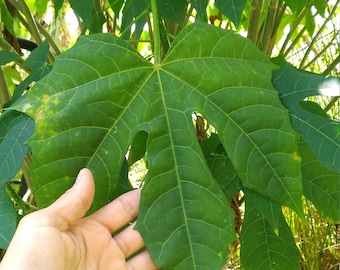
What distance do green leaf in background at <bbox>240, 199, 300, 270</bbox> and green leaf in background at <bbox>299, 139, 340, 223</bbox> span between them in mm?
75

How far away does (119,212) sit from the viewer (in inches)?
29.6

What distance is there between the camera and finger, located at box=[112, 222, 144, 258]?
2.47 feet

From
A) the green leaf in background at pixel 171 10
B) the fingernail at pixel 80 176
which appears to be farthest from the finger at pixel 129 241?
the green leaf in background at pixel 171 10

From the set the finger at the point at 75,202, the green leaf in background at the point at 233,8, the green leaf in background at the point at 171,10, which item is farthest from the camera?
the green leaf in background at the point at 171,10

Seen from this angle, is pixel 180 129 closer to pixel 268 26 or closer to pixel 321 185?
pixel 321 185

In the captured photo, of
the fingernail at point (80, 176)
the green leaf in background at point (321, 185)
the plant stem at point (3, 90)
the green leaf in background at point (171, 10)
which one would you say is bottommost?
the green leaf in background at point (321, 185)

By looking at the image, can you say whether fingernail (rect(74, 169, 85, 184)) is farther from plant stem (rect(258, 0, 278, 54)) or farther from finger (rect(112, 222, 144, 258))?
plant stem (rect(258, 0, 278, 54))

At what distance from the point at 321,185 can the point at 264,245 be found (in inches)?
5.3

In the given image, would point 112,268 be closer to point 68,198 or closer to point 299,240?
point 68,198

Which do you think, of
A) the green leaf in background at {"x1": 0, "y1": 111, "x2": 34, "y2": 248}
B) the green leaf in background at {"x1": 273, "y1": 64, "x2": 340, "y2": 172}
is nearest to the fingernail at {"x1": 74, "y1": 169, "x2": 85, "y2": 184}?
the green leaf in background at {"x1": 0, "y1": 111, "x2": 34, "y2": 248}

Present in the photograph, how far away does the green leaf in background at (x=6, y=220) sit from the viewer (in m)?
0.74

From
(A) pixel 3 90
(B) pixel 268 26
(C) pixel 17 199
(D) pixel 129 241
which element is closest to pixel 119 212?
(D) pixel 129 241

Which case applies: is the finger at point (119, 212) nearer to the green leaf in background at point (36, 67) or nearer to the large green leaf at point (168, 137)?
the large green leaf at point (168, 137)

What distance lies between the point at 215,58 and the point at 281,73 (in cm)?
Result: 9
